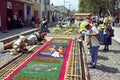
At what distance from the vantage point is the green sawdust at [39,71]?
7367 mm

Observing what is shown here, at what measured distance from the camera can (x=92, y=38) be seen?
8.68m

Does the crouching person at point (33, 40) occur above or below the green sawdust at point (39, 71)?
above

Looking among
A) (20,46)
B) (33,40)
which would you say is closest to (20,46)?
(20,46)

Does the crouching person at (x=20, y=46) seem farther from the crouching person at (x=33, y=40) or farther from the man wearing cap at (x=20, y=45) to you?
the crouching person at (x=33, y=40)

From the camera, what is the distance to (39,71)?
8.06 meters

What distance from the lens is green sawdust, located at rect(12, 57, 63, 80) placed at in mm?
7367

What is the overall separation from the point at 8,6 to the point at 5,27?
260 cm

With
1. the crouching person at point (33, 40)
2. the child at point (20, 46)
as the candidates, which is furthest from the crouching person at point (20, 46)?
the crouching person at point (33, 40)

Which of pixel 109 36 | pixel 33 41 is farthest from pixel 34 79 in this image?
pixel 33 41

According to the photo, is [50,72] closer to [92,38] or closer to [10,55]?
[92,38]

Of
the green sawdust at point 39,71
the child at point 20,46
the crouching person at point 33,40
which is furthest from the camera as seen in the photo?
the crouching person at point 33,40

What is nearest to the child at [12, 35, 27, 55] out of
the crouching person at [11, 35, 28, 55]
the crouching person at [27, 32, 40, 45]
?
the crouching person at [11, 35, 28, 55]

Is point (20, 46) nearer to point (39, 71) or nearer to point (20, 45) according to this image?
point (20, 45)

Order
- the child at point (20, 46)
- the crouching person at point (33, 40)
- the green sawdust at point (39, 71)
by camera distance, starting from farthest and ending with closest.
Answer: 1. the crouching person at point (33, 40)
2. the child at point (20, 46)
3. the green sawdust at point (39, 71)
